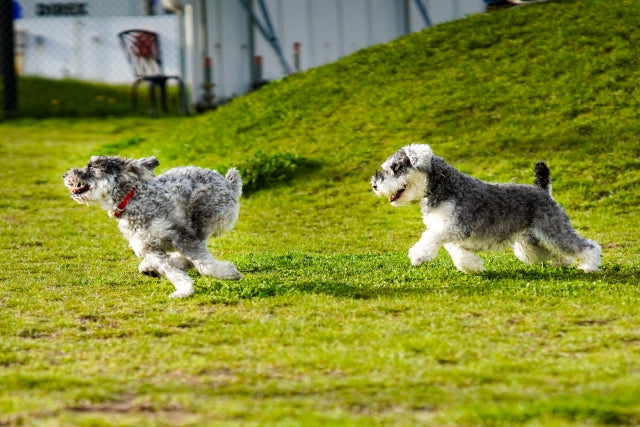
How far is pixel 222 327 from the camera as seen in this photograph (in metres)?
6.16

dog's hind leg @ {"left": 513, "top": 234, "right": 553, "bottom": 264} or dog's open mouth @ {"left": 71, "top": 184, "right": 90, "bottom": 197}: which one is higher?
dog's open mouth @ {"left": 71, "top": 184, "right": 90, "bottom": 197}

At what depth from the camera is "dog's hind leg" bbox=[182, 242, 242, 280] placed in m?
7.20

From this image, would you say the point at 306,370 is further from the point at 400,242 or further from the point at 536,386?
the point at 400,242

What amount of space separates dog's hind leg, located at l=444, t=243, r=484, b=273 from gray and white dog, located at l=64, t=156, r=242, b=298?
1.79 m

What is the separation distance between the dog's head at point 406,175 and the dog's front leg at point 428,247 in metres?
0.36

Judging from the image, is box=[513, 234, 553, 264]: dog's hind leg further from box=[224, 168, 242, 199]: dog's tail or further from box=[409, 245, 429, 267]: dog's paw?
box=[224, 168, 242, 199]: dog's tail

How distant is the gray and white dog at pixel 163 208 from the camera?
7203 millimetres

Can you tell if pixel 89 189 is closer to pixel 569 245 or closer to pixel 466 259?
pixel 466 259

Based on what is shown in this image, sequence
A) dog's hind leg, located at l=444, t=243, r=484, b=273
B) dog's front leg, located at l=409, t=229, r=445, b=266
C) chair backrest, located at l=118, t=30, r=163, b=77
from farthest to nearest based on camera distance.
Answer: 1. chair backrest, located at l=118, t=30, r=163, b=77
2. dog's hind leg, located at l=444, t=243, r=484, b=273
3. dog's front leg, located at l=409, t=229, r=445, b=266

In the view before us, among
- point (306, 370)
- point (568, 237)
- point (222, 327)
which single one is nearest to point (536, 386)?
point (306, 370)

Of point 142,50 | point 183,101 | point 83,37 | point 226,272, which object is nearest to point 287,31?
point 183,101

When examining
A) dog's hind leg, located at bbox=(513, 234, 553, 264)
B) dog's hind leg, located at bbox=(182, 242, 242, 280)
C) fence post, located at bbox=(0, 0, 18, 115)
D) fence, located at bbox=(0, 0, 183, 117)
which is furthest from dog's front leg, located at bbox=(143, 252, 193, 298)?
fence, located at bbox=(0, 0, 183, 117)

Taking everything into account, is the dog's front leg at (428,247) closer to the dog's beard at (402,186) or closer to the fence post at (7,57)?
the dog's beard at (402,186)

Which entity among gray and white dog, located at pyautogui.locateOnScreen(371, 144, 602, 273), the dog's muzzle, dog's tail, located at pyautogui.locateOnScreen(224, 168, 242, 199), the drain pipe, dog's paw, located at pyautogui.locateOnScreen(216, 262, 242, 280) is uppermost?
the drain pipe
